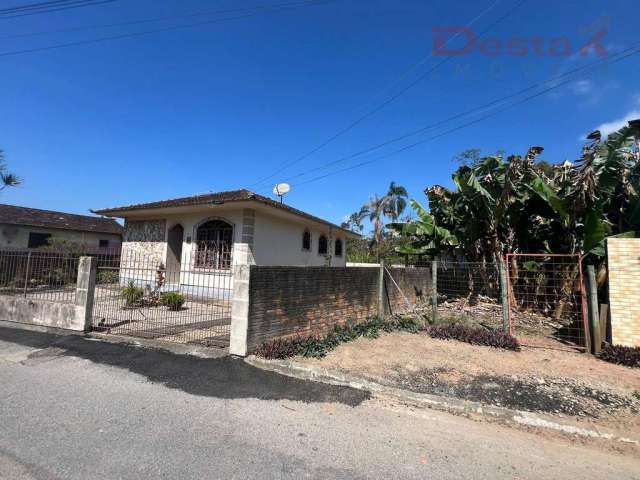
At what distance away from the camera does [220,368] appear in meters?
5.17

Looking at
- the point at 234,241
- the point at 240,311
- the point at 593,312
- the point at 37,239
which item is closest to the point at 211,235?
the point at 234,241

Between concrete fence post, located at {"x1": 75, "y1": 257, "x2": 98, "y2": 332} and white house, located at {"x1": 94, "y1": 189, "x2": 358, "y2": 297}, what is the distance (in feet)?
11.6

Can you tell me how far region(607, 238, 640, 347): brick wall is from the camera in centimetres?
625

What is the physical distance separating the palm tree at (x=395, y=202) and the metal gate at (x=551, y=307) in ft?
79.8

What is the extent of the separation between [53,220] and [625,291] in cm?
3107

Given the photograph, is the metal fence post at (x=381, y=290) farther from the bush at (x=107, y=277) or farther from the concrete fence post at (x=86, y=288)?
the bush at (x=107, y=277)

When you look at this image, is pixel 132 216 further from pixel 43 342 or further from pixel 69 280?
pixel 43 342

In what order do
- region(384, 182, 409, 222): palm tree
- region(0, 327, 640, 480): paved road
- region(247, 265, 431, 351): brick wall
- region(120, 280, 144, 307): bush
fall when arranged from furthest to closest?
Result: region(384, 182, 409, 222): palm tree → region(120, 280, 144, 307): bush → region(247, 265, 431, 351): brick wall → region(0, 327, 640, 480): paved road

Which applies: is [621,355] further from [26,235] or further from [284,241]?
[26,235]

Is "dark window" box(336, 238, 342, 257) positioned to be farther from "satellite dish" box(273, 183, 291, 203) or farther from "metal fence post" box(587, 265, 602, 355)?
"metal fence post" box(587, 265, 602, 355)

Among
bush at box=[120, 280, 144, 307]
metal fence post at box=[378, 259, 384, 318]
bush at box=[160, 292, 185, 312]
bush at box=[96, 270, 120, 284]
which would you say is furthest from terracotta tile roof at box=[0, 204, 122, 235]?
metal fence post at box=[378, 259, 384, 318]

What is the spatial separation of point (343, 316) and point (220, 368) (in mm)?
3518

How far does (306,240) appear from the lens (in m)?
15.7

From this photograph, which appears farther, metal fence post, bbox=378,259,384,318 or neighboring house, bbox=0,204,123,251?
neighboring house, bbox=0,204,123,251
